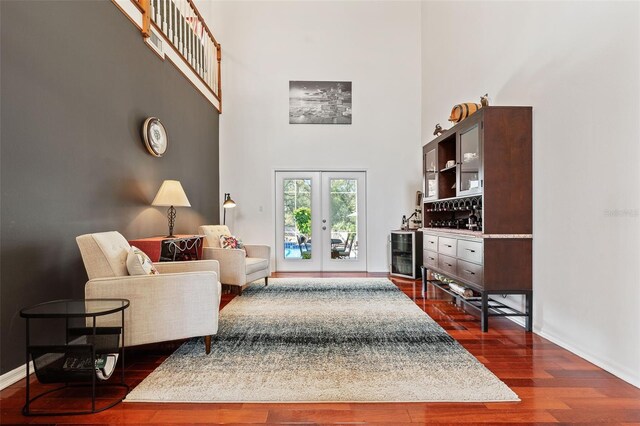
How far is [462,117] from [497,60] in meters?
0.71

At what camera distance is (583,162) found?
2.56 meters

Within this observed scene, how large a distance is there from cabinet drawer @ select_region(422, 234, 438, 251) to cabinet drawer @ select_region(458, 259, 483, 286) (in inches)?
28.5

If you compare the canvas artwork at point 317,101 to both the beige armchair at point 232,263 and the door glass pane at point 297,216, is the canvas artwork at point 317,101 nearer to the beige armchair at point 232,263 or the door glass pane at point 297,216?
the door glass pane at point 297,216

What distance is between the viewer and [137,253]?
2.65 meters

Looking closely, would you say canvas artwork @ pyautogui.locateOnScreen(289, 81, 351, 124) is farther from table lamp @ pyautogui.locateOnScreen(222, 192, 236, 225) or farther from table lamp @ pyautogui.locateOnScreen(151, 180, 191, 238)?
table lamp @ pyautogui.locateOnScreen(151, 180, 191, 238)

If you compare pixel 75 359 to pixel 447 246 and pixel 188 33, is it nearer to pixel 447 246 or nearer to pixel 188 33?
pixel 447 246

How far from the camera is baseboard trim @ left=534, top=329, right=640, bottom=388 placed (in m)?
2.15

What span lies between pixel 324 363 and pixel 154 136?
295cm

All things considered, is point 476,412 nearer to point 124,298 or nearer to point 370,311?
point 370,311

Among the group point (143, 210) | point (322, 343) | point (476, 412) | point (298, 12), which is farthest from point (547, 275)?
point (298, 12)

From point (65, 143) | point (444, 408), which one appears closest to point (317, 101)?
point (65, 143)

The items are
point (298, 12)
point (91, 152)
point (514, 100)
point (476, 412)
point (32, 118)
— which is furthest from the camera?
point (298, 12)

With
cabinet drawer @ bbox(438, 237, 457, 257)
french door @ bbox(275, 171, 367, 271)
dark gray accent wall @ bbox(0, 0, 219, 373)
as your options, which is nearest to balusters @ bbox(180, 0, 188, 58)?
dark gray accent wall @ bbox(0, 0, 219, 373)

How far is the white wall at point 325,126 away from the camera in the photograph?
21.0ft
